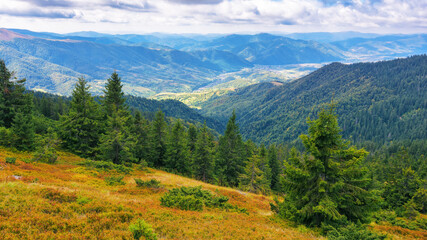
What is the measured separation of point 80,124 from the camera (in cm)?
3344

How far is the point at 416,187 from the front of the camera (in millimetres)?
45156

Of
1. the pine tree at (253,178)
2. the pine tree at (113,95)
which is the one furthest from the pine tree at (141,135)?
the pine tree at (253,178)

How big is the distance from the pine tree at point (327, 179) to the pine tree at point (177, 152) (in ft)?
103

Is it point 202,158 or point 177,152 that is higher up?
point 177,152

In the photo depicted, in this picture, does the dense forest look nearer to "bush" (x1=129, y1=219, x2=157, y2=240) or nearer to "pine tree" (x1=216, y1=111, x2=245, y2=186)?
"pine tree" (x1=216, y1=111, x2=245, y2=186)

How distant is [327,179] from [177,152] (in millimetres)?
34490

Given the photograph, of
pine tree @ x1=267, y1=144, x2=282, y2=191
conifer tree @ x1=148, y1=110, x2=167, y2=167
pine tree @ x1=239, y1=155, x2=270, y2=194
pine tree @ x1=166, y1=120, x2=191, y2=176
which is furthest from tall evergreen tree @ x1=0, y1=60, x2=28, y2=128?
pine tree @ x1=267, y1=144, x2=282, y2=191

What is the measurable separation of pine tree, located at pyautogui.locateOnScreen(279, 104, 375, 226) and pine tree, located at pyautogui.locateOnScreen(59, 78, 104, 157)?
97.1ft

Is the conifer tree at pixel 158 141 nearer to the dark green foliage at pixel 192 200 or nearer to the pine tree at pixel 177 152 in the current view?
the pine tree at pixel 177 152

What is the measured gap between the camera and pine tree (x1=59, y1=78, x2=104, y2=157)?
33281 mm

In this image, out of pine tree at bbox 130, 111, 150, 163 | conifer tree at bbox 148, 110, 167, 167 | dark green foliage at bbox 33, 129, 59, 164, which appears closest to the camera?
dark green foliage at bbox 33, 129, 59, 164

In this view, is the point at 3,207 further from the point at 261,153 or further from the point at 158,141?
the point at 261,153

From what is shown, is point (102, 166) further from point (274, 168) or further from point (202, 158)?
point (274, 168)

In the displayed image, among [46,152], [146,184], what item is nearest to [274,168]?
[146,184]
